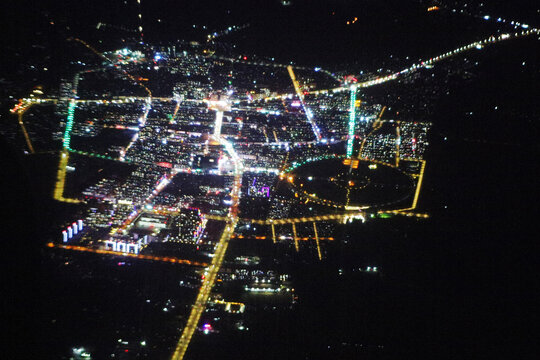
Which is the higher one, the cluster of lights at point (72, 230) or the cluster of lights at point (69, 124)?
the cluster of lights at point (69, 124)

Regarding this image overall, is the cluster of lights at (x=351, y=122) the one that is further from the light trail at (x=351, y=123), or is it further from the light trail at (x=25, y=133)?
the light trail at (x=25, y=133)

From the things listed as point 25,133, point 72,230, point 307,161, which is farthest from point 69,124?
point 307,161

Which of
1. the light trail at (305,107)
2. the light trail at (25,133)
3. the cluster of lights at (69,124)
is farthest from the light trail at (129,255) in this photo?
the light trail at (305,107)

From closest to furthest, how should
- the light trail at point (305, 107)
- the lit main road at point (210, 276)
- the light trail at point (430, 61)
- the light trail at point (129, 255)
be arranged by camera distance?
1. the lit main road at point (210, 276)
2. the light trail at point (129, 255)
3. the light trail at point (430, 61)
4. the light trail at point (305, 107)

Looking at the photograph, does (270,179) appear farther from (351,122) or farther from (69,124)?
(69,124)

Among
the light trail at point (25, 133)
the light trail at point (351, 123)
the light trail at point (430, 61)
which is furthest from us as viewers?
the light trail at point (351, 123)

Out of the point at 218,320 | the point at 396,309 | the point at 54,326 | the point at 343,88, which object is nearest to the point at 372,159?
the point at 343,88

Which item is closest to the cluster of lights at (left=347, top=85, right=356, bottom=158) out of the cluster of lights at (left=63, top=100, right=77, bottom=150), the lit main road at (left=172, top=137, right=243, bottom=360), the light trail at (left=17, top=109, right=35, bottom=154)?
the lit main road at (left=172, top=137, right=243, bottom=360)

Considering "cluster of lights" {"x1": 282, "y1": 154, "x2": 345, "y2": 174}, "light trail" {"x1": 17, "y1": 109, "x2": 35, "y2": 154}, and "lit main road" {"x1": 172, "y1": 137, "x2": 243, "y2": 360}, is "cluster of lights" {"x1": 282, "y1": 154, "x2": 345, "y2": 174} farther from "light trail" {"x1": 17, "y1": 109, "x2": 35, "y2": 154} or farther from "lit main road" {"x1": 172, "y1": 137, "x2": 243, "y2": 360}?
"light trail" {"x1": 17, "y1": 109, "x2": 35, "y2": 154}
